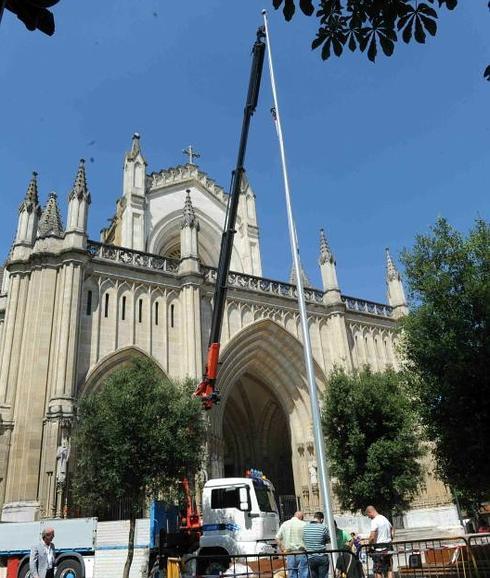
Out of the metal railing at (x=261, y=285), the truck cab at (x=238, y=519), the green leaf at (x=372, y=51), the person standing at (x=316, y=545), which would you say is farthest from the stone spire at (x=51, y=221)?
the green leaf at (x=372, y=51)

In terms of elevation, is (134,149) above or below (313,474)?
above

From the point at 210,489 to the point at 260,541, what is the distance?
2.18m

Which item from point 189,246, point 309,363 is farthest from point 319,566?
point 189,246

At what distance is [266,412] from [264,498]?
19.8 meters

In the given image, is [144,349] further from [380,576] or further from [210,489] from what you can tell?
[380,576]

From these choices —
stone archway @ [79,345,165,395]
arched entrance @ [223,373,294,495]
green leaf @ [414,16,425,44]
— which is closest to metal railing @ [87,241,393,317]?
stone archway @ [79,345,165,395]

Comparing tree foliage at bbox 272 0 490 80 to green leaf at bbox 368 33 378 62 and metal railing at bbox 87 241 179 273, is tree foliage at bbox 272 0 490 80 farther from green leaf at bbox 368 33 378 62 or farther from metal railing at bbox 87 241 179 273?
metal railing at bbox 87 241 179 273

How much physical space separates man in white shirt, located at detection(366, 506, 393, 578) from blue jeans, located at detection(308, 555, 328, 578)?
115cm

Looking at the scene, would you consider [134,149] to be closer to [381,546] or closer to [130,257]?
[130,257]

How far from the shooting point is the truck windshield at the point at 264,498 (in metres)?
14.7

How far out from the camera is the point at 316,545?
31.2 feet

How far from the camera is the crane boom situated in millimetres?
18453

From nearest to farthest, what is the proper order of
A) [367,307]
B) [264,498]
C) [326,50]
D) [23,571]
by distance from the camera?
[326,50]
[23,571]
[264,498]
[367,307]

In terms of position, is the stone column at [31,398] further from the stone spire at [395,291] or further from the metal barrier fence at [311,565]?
the stone spire at [395,291]
